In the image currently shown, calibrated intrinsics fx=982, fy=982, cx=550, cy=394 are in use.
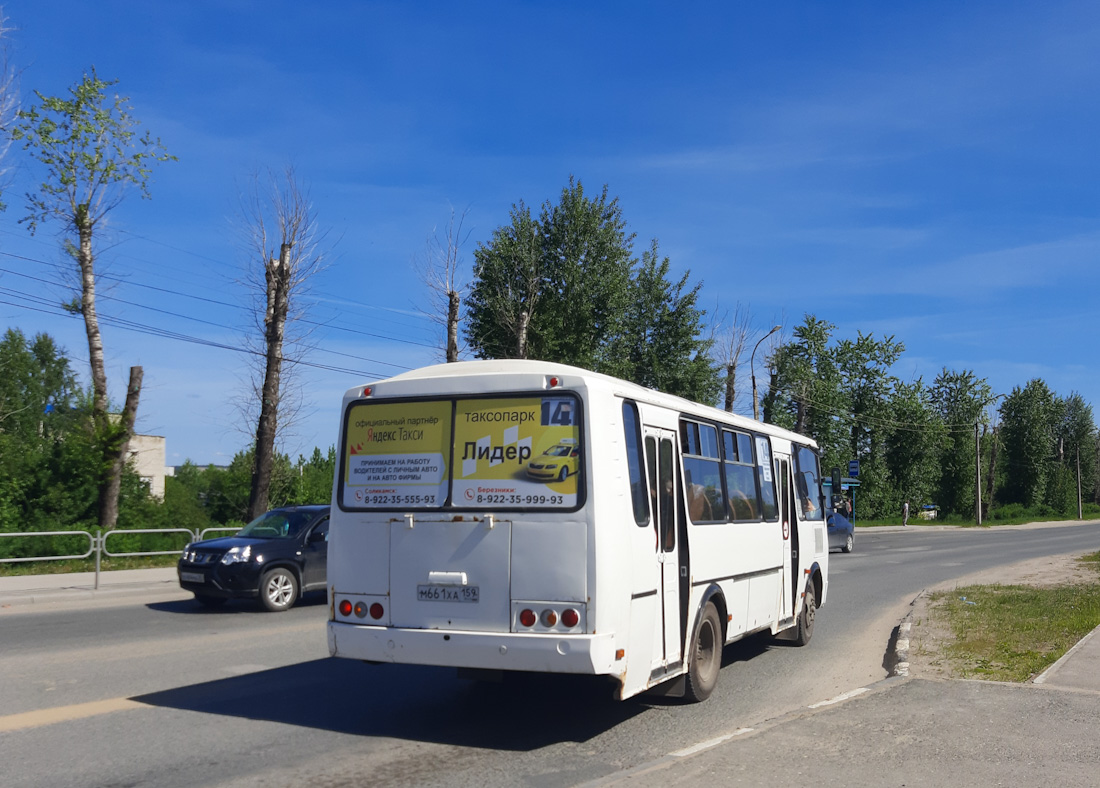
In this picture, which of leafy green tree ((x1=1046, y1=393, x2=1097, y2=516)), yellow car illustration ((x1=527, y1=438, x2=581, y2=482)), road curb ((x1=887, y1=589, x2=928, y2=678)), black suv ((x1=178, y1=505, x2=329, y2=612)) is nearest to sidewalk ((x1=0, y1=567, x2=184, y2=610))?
black suv ((x1=178, y1=505, x2=329, y2=612))

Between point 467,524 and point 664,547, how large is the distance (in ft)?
5.41

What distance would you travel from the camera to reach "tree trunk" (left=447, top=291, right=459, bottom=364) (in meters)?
31.4

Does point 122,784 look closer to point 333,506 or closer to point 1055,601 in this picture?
point 333,506

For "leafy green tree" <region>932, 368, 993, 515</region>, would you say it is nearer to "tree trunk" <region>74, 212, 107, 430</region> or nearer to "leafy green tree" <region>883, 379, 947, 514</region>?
"leafy green tree" <region>883, 379, 947, 514</region>

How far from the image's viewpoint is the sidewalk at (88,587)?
16047 millimetres

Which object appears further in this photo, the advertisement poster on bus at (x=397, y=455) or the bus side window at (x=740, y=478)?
the bus side window at (x=740, y=478)

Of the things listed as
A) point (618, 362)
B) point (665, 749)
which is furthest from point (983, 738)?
point (618, 362)

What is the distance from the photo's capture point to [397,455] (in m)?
7.67

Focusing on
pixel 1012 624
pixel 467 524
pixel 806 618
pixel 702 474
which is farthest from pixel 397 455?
pixel 1012 624

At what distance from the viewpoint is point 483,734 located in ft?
24.0

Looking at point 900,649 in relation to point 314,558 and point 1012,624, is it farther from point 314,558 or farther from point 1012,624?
point 314,558

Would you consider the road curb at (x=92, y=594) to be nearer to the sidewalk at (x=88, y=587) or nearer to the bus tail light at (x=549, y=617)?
the sidewalk at (x=88, y=587)

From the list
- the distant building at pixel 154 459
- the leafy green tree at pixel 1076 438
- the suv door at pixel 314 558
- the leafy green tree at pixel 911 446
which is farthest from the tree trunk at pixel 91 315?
the leafy green tree at pixel 1076 438

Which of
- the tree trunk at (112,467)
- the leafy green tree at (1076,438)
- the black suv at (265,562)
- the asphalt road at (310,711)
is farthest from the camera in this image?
the leafy green tree at (1076,438)
